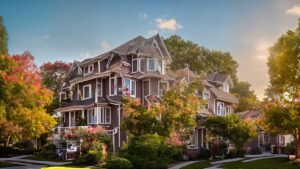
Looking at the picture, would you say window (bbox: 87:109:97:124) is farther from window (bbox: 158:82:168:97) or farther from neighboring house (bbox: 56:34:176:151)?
window (bbox: 158:82:168:97)

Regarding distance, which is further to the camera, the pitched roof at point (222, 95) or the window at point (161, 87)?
the pitched roof at point (222, 95)

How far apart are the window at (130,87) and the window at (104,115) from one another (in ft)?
9.32

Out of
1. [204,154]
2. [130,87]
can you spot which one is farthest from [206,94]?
[130,87]

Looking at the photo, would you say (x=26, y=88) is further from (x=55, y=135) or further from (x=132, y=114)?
(x=55, y=135)

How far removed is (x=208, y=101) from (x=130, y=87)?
1278 centimetres

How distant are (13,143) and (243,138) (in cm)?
2905

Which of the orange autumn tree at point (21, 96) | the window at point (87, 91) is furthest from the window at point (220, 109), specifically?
the orange autumn tree at point (21, 96)

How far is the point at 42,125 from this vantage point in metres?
28.3

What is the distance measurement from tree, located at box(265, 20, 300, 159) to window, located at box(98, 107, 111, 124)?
1550 centimetres

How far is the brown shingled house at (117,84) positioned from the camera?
37500 millimetres

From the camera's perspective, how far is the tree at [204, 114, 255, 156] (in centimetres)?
3716

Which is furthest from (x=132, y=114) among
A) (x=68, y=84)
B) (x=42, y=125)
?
(x=68, y=84)

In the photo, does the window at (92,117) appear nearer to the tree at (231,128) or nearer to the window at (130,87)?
the window at (130,87)

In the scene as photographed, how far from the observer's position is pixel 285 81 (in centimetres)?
2997
